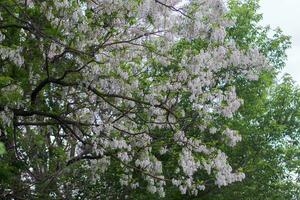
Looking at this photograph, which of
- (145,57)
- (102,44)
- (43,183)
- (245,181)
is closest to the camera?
(102,44)

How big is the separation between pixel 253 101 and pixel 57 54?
11820 millimetres

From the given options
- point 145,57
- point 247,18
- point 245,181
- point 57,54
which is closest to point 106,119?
point 145,57

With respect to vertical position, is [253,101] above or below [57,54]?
above

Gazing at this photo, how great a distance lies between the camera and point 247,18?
22781 millimetres

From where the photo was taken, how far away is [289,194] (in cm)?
2244

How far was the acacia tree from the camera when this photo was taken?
10.5 m

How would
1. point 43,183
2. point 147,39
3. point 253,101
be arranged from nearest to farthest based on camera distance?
point 147,39
point 43,183
point 253,101

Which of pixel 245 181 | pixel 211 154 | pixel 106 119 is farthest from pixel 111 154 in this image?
pixel 245 181

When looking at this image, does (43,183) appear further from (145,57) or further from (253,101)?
(253,101)

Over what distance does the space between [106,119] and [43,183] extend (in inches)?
148

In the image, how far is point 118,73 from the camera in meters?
11.5

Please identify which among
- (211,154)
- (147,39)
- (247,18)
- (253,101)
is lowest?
(211,154)

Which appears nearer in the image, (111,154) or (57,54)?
(57,54)

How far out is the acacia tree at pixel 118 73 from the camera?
10469 millimetres
